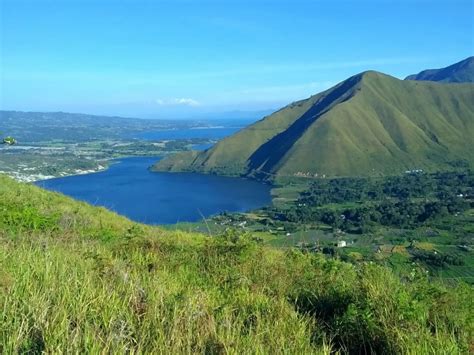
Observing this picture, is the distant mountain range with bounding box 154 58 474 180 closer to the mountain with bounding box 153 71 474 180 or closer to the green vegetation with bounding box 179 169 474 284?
the mountain with bounding box 153 71 474 180

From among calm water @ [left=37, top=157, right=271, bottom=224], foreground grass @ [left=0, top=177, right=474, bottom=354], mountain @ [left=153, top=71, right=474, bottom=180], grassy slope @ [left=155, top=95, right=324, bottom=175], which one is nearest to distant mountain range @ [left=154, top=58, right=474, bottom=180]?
mountain @ [left=153, top=71, right=474, bottom=180]

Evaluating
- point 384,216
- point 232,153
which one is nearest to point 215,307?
point 384,216

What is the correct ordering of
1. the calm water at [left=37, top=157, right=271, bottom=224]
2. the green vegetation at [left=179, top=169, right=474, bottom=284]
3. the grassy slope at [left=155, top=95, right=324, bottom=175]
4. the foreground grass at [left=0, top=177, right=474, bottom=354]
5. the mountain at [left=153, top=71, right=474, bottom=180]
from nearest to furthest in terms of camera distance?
the foreground grass at [left=0, top=177, right=474, bottom=354] → the green vegetation at [left=179, top=169, right=474, bottom=284] → the calm water at [left=37, top=157, right=271, bottom=224] → the mountain at [left=153, top=71, right=474, bottom=180] → the grassy slope at [left=155, top=95, right=324, bottom=175]

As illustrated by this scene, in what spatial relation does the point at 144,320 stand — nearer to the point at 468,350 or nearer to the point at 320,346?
the point at 320,346

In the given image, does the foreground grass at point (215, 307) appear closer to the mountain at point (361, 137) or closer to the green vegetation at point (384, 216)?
the green vegetation at point (384, 216)

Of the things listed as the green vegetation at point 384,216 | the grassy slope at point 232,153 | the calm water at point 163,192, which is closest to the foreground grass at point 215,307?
the green vegetation at point 384,216

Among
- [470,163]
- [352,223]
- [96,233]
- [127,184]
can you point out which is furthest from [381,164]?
[96,233]

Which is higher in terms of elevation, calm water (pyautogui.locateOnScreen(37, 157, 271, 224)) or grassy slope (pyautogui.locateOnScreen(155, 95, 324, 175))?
grassy slope (pyautogui.locateOnScreen(155, 95, 324, 175))
